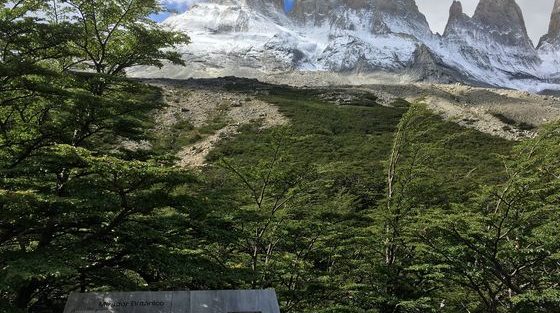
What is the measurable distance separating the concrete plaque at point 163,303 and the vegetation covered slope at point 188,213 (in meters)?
0.62

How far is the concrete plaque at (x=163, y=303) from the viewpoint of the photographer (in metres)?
7.55

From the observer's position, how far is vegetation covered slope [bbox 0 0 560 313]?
29.8 ft

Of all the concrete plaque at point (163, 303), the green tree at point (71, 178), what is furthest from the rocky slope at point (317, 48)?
the concrete plaque at point (163, 303)

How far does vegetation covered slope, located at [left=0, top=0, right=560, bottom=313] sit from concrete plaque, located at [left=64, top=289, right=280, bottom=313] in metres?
0.62

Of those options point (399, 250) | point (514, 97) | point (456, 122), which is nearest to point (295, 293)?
point (399, 250)

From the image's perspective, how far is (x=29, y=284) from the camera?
363 inches

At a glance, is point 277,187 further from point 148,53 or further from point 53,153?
point 53,153

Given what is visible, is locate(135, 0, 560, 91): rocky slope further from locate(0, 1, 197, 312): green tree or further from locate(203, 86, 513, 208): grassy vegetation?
locate(0, 1, 197, 312): green tree

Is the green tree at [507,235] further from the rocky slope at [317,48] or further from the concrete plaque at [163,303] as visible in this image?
the rocky slope at [317,48]

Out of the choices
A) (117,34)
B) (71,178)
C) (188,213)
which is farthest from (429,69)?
(71,178)

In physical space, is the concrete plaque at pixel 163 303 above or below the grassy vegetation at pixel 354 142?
above

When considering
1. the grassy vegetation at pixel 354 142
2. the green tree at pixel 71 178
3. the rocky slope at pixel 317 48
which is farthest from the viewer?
the rocky slope at pixel 317 48

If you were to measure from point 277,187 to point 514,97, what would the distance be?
218 feet

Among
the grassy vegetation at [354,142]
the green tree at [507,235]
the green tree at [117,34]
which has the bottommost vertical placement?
the grassy vegetation at [354,142]
